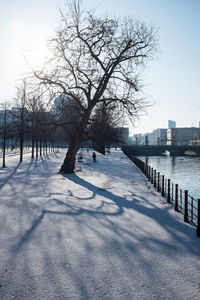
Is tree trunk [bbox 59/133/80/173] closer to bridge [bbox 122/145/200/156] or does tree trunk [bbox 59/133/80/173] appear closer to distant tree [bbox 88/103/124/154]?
distant tree [bbox 88/103/124/154]

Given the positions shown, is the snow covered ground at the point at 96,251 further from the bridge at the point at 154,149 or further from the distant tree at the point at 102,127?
the bridge at the point at 154,149

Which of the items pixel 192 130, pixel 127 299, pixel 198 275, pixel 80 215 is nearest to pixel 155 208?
pixel 80 215

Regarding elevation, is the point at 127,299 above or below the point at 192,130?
below

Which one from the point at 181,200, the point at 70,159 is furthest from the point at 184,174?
the point at 181,200

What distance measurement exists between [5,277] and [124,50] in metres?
16.1

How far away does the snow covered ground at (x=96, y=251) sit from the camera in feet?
12.1

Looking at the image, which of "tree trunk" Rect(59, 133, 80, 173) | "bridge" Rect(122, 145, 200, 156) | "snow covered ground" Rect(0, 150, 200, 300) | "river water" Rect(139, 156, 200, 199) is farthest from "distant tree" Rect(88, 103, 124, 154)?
"bridge" Rect(122, 145, 200, 156)

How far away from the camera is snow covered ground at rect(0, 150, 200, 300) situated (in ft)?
12.1

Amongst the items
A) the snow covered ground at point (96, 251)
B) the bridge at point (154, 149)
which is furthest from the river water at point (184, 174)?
the bridge at point (154, 149)

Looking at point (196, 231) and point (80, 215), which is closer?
point (196, 231)

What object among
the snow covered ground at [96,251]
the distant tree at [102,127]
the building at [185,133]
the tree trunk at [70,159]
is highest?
the building at [185,133]

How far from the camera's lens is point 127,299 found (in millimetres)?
3412

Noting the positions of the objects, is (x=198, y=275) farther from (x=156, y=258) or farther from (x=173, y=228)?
(x=173, y=228)

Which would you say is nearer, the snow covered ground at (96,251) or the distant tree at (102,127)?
the snow covered ground at (96,251)
